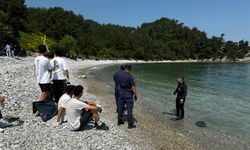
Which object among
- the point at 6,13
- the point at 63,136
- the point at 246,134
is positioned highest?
the point at 6,13

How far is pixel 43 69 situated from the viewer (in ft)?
44.4

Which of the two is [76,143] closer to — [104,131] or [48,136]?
[48,136]

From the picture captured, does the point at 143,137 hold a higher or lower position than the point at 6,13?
lower

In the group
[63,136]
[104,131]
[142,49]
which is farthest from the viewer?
[142,49]

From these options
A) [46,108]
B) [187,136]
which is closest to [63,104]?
[46,108]

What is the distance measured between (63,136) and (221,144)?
257 inches

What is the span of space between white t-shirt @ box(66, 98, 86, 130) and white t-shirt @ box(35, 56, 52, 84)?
195cm

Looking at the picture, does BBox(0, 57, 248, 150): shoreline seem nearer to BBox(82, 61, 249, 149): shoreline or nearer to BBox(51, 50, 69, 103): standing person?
BBox(82, 61, 249, 149): shoreline

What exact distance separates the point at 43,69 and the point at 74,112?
2.40 m

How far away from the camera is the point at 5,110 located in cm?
1409

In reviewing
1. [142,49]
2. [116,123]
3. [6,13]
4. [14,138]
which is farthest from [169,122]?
[142,49]

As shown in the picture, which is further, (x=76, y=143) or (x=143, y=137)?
(x=143, y=137)

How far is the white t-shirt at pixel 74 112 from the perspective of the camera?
1224 cm

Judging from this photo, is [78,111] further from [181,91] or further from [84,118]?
[181,91]
